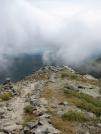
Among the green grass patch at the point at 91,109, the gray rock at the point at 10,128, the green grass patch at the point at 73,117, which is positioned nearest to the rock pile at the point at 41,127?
the gray rock at the point at 10,128

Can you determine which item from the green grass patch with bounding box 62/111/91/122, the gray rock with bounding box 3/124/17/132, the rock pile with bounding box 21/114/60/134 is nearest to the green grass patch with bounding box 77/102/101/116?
the green grass patch with bounding box 62/111/91/122

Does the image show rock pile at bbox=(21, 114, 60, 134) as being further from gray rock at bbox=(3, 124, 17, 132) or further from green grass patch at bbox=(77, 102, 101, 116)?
green grass patch at bbox=(77, 102, 101, 116)

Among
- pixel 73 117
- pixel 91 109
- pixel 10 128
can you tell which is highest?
pixel 91 109

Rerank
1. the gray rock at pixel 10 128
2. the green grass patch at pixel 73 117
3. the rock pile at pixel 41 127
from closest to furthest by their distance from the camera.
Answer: the rock pile at pixel 41 127
the gray rock at pixel 10 128
the green grass patch at pixel 73 117

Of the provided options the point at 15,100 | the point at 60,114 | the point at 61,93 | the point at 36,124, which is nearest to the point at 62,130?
the point at 36,124

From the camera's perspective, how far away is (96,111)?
1027 inches

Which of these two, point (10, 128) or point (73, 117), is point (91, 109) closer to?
point (73, 117)

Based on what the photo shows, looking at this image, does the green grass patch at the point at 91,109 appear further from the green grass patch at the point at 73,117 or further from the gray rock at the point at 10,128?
the gray rock at the point at 10,128

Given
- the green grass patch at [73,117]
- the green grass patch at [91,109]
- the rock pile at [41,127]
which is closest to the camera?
the rock pile at [41,127]

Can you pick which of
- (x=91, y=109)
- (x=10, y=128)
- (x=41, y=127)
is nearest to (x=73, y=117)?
(x=91, y=109)

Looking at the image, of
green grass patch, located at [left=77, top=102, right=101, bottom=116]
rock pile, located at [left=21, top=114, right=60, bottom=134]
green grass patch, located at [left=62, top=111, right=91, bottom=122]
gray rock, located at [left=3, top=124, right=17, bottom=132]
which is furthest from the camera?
green grass patch, located at [left=77, top=102, right=101, bottom=116]

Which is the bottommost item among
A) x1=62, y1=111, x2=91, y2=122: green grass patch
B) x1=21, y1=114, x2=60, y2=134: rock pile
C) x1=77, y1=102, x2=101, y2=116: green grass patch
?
x1=21, y1=114, x2=60, y2=134: rock pile

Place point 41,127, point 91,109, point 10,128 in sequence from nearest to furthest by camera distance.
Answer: point 41,127, point 10,128, point 91,109

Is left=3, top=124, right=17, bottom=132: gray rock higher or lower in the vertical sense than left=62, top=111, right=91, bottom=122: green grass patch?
lower
